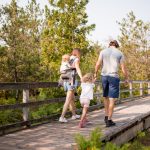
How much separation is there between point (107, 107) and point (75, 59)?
1357 millimetres

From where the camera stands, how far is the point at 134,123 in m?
10.0

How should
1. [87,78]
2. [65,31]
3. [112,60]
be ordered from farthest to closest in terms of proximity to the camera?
[65,31]
[87,78]
[112,60]

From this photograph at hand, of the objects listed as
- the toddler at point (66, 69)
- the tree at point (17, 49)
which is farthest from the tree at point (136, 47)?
the toddler at point (66, 69)

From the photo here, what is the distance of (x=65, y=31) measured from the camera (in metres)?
27.8

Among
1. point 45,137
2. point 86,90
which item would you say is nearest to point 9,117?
point 86,90

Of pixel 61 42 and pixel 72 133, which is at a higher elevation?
pixel 61 42

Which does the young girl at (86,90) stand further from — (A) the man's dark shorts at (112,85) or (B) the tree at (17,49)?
(B) the tree at (17,49)

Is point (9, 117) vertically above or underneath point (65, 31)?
underneath

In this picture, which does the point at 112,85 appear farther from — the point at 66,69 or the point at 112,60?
the point at 66,69

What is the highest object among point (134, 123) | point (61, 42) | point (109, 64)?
point (61, 42)

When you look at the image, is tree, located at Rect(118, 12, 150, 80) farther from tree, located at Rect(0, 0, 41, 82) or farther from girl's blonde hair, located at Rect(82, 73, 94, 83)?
girl's blonde hair, located at Rect(82, 73, 94, 83)

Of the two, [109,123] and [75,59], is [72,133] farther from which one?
[75,59]

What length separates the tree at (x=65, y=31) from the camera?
89.5 ft

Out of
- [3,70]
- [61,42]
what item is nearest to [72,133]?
[61,42]
